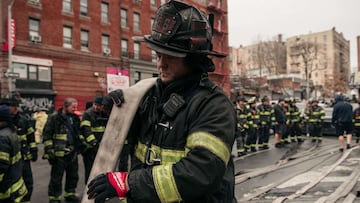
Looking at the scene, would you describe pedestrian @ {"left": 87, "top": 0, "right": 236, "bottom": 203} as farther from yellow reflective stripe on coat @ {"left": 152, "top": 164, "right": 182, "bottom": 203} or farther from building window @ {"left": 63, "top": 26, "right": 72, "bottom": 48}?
building window @ {"left": 63, "top": 26, "right": 72, "bottom": 48}

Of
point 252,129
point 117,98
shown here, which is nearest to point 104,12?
point 252,129

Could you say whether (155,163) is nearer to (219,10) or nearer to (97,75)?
(97,75)

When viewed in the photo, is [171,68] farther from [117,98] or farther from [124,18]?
[124,18]

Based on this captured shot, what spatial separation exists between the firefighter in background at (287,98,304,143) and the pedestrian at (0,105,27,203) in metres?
11.9

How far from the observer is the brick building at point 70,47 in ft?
71.5

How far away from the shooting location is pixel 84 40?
26.4m

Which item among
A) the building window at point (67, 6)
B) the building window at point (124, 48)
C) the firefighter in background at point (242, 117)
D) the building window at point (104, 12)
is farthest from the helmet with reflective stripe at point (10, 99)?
the building window at point (124, 48)

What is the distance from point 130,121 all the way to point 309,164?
782cm

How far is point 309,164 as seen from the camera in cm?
884

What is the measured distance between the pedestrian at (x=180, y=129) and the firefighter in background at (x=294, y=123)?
13301mm

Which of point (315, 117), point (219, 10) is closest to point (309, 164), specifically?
point (315, 117)

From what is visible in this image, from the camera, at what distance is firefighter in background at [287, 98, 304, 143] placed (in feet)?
48.1

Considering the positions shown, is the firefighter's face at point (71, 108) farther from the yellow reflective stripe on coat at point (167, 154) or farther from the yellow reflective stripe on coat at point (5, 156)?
the yellow reflective stripe on coat at point (167, 154)

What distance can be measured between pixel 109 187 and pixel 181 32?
0.89m
